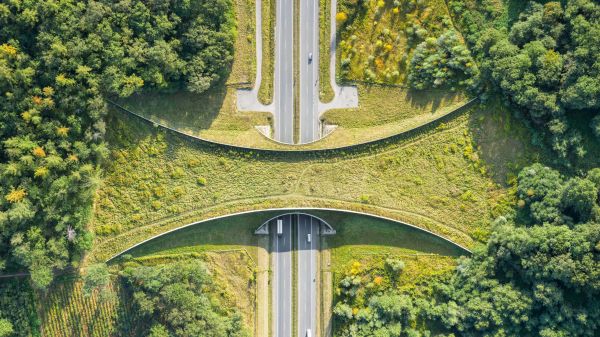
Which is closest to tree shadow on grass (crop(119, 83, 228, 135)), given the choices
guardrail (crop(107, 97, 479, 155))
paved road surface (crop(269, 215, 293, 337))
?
guardrail (crop(107, 97, 479, 155))

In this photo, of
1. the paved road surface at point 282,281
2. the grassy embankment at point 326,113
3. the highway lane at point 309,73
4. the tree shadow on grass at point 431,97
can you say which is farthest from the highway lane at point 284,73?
the tree shadow on grass at point 431,97

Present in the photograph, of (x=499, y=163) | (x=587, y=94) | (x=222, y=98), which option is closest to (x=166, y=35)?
(x=222, y=98)

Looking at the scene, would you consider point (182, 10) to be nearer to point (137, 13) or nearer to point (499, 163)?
point (137, 13)

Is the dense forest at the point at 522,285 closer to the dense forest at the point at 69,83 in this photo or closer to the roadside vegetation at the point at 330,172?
the roadside vegetation at the point at 330,172

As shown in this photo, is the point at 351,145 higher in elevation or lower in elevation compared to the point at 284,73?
lower

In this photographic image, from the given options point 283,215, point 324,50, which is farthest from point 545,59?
point 283,215

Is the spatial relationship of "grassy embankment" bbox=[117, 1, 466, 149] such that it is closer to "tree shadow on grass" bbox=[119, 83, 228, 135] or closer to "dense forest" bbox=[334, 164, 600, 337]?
"tree shadow on grass" bbox=[119, 83, 228, 135]

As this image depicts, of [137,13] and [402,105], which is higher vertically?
[137,13]

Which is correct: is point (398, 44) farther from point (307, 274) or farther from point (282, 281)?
point (282, 281)
